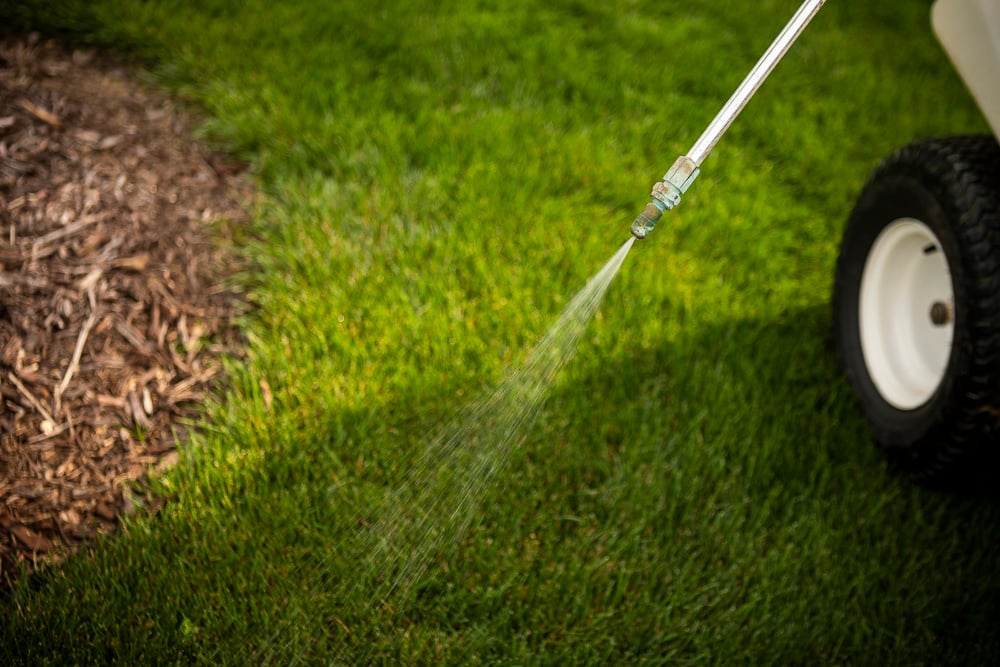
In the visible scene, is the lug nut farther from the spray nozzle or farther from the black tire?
the spray nozzle

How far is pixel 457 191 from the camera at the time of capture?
319 cm

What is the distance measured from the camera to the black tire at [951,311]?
2211 mm

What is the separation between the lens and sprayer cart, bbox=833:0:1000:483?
2.20 meters

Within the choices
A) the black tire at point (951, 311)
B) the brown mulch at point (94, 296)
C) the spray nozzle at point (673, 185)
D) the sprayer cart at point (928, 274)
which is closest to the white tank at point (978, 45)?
the sprayer cart at point (928, 274)

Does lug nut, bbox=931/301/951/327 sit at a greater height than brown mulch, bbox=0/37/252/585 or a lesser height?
greater

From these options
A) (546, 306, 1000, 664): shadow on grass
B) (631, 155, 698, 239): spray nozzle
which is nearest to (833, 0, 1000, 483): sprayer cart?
(546, 306, 1000, 664): shadow on grass

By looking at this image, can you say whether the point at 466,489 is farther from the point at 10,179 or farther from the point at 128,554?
the point at 10,179

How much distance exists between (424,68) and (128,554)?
255 centimetres

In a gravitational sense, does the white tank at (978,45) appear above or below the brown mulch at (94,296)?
above

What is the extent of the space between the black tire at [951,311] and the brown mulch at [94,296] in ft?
7.24

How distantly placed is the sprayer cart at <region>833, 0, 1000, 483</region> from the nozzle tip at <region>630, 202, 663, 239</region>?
1.05 metres

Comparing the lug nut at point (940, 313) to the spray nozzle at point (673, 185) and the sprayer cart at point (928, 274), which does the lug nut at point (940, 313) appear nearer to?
the sprayer cart at point (928, 274)

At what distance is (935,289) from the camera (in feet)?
9.11

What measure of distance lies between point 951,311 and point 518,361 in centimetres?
Answer: 146
